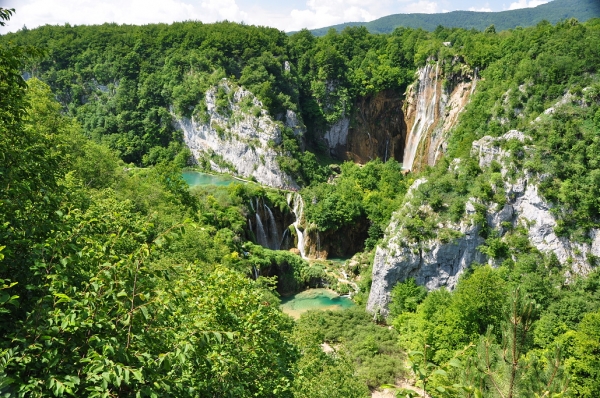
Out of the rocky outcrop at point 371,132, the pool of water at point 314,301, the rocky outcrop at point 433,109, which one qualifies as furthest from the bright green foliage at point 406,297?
the rocky outcrop at point 371,132

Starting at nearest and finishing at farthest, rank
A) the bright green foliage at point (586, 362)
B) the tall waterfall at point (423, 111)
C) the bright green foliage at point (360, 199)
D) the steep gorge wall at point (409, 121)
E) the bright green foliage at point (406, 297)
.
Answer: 1. the bright green foliage at point (586, 362)
2. the bright green foliage at point (406, 297)
3. the bright green foliage at point (360, 199)
4. the steep gorge wall at point (409, 121)
5. the tall waterfall at point (423, 111)

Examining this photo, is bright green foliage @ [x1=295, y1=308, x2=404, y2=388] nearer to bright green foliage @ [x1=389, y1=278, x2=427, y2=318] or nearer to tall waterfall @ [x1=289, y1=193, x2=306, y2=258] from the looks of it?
bright green foliage @ [x1=389, y1=278, x2=427, y2=318]

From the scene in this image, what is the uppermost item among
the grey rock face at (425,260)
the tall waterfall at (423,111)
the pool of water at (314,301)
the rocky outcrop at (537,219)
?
the tall waterfall at (423,111)

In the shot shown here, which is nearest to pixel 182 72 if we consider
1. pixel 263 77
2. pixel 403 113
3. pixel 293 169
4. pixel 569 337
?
pixel 263 77

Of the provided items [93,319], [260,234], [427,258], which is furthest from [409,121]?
[93,319]

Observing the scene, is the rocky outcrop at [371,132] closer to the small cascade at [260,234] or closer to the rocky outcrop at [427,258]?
the small cascade at [260,234]

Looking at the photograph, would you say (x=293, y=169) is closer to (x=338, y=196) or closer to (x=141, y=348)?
(x=338, y=196)
